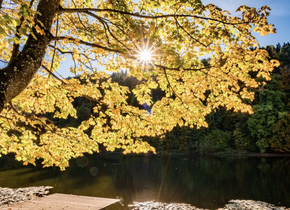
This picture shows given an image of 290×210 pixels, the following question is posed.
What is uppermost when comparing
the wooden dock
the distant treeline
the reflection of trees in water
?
the distant treeline

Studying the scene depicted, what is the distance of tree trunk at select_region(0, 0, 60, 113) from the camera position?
9.87 ft

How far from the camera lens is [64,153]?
603 centimetres

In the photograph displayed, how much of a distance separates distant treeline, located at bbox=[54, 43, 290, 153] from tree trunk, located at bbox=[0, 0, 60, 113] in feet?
125

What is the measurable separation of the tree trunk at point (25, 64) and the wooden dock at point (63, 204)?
30.0ft

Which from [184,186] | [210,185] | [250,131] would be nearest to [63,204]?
[184,186]

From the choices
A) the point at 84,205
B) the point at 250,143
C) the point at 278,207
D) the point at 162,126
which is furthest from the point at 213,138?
the point at 162,126

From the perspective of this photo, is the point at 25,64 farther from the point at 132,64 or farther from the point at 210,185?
the point at 210,185

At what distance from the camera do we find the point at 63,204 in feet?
36.2

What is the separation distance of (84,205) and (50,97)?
7206 millimetres

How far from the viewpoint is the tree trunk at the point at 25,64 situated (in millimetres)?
3010

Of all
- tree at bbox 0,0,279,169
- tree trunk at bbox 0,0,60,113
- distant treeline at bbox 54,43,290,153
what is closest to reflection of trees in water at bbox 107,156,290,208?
tree at bbox 0,0,279,169

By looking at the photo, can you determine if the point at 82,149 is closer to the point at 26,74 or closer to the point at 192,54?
the point at 26,74

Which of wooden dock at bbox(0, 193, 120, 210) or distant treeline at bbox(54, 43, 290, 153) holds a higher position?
distant treeline at bbox(54, 43, 290, 153)

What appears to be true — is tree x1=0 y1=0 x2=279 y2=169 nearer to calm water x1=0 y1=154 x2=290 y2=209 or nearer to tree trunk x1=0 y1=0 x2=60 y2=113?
tree trunk x1=0 y1=0 x2=60 y2=113
